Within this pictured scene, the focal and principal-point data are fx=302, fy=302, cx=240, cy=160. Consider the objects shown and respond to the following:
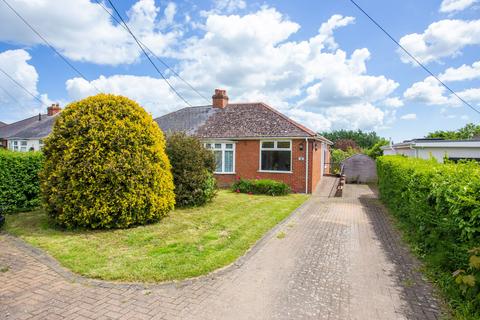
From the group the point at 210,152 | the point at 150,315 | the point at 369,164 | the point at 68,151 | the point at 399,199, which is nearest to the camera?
the point at 150,315

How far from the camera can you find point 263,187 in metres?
15.4

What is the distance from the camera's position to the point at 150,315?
3.91 meters

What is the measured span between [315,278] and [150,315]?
273 centimetres

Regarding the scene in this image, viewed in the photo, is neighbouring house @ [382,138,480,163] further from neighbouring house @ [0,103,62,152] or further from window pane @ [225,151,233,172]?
neighbouring house @ [0,103,62,152]

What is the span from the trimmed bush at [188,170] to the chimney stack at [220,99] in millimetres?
9936

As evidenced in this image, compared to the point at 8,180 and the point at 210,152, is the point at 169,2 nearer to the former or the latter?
the point at 210,152

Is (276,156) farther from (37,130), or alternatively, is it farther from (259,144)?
(37,130)

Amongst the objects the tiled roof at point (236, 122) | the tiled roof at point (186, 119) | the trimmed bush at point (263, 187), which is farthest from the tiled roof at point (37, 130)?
the trimmed bush at point (263, 187)

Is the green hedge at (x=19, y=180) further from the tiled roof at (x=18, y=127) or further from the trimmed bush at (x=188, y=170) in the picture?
the tiled roof at (x=18, y=127)

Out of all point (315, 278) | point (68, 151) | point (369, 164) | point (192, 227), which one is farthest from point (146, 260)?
point (369, 164)

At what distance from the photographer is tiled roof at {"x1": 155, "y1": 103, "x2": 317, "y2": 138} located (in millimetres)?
16766

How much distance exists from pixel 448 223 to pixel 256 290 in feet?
9.90

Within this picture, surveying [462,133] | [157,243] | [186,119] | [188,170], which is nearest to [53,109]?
[186,119]

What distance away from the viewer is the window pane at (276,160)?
16.5 m
